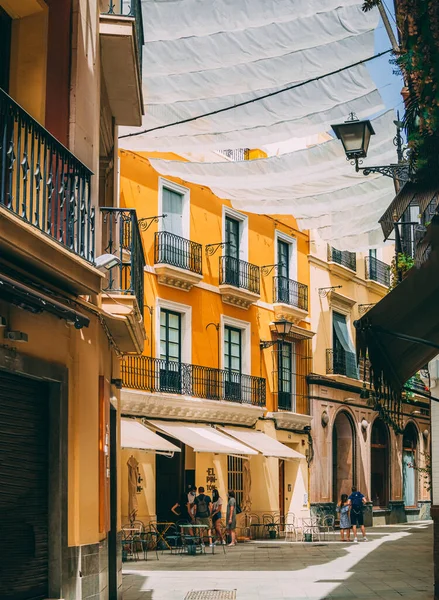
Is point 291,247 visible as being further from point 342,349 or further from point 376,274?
point 376,274

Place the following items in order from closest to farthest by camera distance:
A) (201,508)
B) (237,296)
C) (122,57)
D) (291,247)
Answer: (122,57) < (201,508) < (237,296) < (291,247)

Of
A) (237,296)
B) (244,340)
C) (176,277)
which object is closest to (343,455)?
(244,340)

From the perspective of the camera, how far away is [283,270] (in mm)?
35750

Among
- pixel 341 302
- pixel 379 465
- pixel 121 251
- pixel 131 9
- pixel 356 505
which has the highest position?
pixel 341 302

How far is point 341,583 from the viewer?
1756cm

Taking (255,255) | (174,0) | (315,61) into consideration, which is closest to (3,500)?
(174,0)

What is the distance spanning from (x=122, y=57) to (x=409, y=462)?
120ft

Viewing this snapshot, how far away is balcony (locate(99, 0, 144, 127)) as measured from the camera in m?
11.4

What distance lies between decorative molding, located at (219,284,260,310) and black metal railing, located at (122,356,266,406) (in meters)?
2.22

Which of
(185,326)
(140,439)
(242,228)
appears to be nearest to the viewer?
(140,439)

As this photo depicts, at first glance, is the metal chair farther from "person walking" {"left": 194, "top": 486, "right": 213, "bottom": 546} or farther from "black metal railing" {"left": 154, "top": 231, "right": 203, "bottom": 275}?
"black metal railing" {"left": 154, "top": 231, "right": 203, "bottom": 275}

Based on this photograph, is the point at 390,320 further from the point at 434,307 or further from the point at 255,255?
the point at 255,255

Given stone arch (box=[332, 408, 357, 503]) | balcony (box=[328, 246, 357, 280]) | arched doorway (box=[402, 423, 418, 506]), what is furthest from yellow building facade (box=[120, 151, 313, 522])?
arched doorway (box=[402, 423, 418, 506])

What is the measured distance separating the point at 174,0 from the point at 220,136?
12.9 ft
